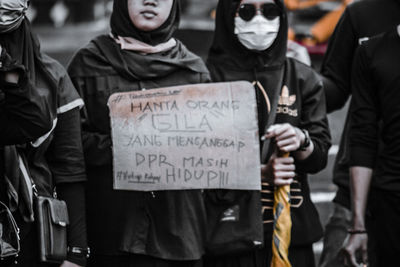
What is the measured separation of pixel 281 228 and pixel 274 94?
2.13 ft

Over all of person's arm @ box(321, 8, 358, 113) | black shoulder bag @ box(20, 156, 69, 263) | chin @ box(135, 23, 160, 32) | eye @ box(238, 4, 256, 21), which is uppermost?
eye @ box(238, 4, 256, 21)

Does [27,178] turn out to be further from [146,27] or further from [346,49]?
[346,49]

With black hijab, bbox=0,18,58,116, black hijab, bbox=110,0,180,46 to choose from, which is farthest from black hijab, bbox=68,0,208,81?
black hijab, bbox=0,18,58,116

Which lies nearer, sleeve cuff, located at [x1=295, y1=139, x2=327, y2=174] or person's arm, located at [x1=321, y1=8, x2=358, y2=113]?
sleeve cuff, located at [x1=295, y1=139, x2=327, y2=174]

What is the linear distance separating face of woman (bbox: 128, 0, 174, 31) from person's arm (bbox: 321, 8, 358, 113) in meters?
1.15

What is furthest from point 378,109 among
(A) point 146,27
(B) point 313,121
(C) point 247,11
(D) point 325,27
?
(D) point 325,27

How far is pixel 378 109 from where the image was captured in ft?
14.3

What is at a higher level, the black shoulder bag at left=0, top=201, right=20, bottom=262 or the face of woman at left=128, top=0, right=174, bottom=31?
the face of woman at left=128, top=0, right=174, bottom=31

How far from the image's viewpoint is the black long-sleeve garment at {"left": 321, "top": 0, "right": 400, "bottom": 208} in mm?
4695

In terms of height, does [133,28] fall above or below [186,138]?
above

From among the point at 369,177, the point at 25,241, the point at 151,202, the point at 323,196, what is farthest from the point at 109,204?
the point at 323,196

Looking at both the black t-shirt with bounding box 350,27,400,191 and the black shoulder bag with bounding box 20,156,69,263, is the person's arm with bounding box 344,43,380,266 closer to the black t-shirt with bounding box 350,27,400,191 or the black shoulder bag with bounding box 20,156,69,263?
the black t-shirt with bounding box 350,27,400,191

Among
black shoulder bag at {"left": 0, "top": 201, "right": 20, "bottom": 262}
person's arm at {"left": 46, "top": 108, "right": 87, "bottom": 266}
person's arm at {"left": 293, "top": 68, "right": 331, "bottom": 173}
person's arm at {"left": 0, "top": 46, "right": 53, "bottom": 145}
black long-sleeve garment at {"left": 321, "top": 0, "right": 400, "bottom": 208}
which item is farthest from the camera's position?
black long-sleeve garment at {"left": 321, "top": 0, "right": 400, "bottom": 208}

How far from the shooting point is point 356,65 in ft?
14.4
